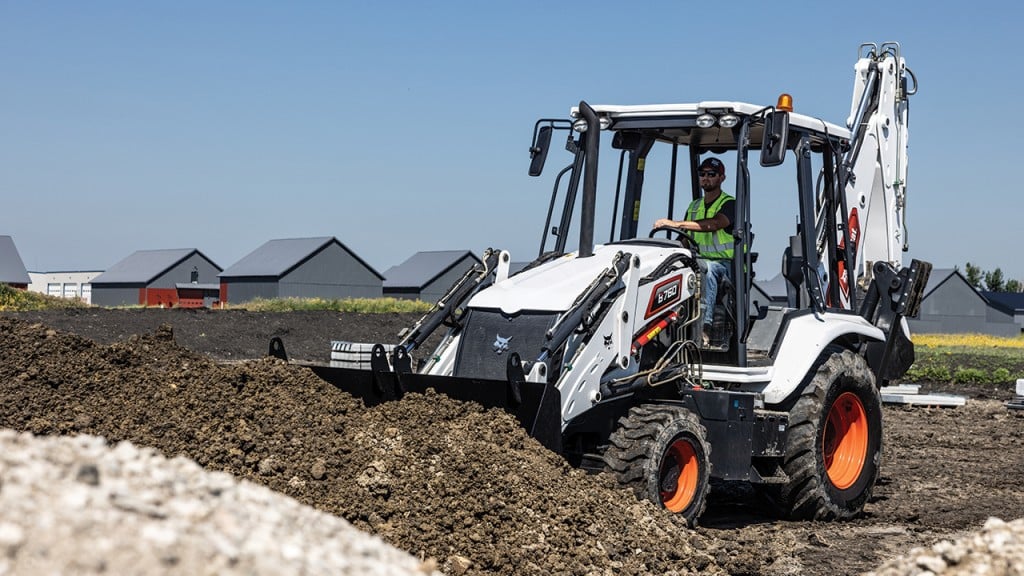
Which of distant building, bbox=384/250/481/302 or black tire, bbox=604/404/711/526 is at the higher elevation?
distant building, bbox=384/250/481/302

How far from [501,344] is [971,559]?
13.2 ft

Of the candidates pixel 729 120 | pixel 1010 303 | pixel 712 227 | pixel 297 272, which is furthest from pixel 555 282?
pixel 1010 303

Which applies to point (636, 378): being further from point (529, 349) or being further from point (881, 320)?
point (881, 320)

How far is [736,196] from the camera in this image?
8141 mm

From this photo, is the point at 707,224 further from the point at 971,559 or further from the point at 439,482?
the point at 971,559

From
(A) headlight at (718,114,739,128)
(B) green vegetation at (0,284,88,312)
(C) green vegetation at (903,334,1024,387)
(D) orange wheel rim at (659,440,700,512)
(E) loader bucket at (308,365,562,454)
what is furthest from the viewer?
(B) green vegetation at (0,284,88,312)

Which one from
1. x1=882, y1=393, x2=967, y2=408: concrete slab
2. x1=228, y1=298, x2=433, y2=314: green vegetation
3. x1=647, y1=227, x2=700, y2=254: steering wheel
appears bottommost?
x1=882, y1=393, x2=967, y2=408: concrete slab

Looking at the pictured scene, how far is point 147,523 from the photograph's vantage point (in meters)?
2.92

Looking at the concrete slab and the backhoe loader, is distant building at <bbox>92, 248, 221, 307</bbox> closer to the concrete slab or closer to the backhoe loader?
the concrete slab

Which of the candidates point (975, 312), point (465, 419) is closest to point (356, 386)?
point (465, 419)

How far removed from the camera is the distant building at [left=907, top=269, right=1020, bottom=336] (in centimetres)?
6612

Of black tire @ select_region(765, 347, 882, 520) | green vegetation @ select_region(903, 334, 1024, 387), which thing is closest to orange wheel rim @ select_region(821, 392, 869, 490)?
black tire @ select_region(765, 347, 882, 520)

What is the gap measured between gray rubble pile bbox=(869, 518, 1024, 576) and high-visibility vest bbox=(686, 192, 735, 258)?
413 centimetres

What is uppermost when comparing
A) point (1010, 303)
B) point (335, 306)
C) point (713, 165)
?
point (713, 165)
